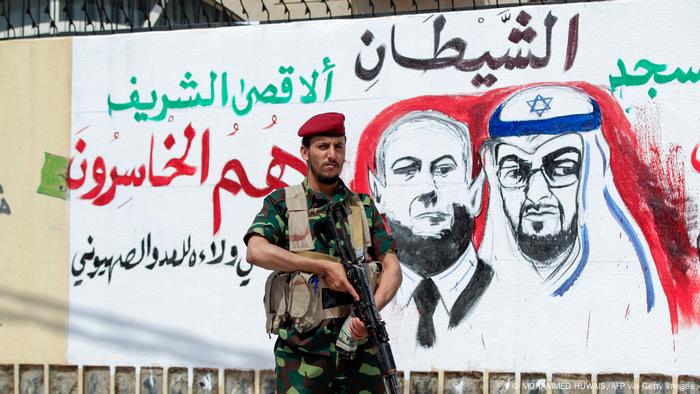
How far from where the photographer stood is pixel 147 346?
6617 millimetres

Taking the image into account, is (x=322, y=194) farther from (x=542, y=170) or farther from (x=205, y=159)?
(x=205, y=159)

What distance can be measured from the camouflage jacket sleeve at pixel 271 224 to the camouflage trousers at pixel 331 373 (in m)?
0.43

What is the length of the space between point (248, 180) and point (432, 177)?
3.62 feet

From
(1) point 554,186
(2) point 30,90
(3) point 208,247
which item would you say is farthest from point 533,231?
(2) point 30,90

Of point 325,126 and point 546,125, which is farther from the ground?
point 546,125

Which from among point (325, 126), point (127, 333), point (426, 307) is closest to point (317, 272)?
point (325, 126)

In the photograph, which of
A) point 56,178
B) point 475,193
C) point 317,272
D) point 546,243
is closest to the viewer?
point 317,272

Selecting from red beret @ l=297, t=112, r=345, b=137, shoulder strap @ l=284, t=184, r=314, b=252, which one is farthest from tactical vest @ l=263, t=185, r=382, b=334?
red beret @ l=297, t=112, r=345, b=137

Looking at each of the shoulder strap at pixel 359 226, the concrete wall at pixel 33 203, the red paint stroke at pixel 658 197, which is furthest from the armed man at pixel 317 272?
the concrete wall at pixel 33 203

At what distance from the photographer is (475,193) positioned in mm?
6262

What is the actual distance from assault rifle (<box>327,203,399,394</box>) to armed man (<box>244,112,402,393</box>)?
0.02 m

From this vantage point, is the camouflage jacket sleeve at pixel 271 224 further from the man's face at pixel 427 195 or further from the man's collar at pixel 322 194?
the man's face at pixel 427 195

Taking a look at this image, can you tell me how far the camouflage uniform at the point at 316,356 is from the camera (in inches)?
167

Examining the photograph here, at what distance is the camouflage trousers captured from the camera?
Result: 13.9 ft
